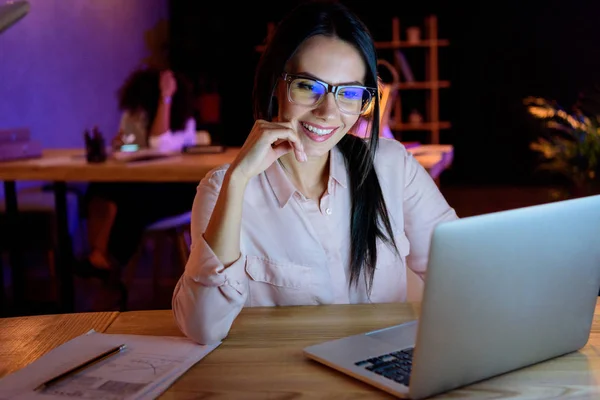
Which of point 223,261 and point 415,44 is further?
point 415,44

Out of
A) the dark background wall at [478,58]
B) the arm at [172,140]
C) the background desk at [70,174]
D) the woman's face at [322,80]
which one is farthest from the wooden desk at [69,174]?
the dark background wall at [478,58]

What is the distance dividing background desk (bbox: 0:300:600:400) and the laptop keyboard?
1.4 inches

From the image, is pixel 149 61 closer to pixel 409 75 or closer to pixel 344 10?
pixel 409 75

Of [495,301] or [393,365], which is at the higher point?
[495,301]

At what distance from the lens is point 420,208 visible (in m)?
1.74

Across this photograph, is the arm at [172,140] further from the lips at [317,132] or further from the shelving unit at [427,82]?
the shelving unit at [427,82]

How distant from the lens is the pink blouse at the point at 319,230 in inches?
62.0

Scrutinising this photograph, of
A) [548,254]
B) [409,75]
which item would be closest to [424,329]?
[548,254]

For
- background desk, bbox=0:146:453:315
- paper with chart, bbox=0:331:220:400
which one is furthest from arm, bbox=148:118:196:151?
paper with chart, bbox=0:331:220:400

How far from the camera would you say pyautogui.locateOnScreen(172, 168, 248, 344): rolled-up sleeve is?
1.21 m

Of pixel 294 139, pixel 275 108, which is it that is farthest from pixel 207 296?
pixel 275 108

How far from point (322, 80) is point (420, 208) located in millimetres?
433

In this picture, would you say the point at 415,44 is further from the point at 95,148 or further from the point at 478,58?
the point at 95,148

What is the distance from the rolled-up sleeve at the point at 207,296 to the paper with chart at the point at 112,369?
1.2 inches
